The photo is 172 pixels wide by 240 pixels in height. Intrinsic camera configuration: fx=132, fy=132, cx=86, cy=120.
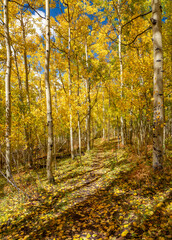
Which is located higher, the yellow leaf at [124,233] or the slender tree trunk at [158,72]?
the slender tree trunk at [158,72]

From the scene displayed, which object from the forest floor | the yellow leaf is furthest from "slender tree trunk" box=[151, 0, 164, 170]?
the yellow leaf

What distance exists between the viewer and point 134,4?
913cm

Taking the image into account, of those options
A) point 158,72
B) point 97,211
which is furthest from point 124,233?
point 158,72

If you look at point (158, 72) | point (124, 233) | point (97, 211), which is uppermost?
point (158, 72)

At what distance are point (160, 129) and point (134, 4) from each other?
9776 millimetres

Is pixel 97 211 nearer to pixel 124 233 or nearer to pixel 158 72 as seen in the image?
pixel 124 233

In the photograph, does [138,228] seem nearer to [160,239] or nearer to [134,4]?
[160,239]

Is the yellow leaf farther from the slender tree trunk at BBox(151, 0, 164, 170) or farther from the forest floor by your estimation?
the slender tree trunk at BBox(151, 0, 164, 170)

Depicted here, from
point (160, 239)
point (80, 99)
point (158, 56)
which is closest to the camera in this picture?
point (160, 239)

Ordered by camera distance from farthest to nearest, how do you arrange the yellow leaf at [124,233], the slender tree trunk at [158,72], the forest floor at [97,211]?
the slender tree trunk at [158,72] < the forest floor at [97,211] < the yellow leaf at [124,233]

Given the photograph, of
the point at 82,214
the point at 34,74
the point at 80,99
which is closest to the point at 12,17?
the point at 80,99

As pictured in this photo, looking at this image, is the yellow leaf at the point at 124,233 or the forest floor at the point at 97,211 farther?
the forest floor at the point at 97,211

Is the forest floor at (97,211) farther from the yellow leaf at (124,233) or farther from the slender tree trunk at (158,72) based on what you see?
the slender tree trunk at (158,72)

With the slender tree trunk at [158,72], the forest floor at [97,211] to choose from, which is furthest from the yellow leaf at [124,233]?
the slender tree trunk at [158,72]
